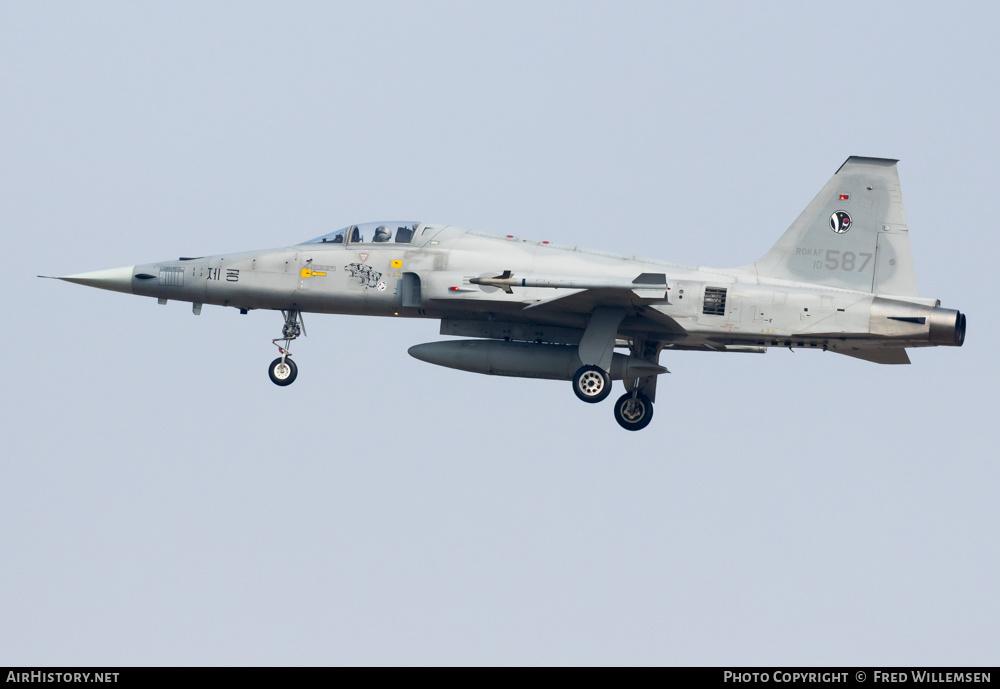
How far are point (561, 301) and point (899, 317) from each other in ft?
18.9

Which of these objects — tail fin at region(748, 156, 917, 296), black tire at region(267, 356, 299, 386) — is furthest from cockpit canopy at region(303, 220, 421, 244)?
tail fin at region(748, 156, 917, 296)

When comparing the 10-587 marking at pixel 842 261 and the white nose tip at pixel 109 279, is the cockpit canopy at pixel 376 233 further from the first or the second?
the 10-587 marking at pixel 842 261

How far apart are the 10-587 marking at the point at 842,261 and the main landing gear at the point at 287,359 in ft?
32.3

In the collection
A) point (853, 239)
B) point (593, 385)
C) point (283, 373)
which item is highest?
point (853, 239)

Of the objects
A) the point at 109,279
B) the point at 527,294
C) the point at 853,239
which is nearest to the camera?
the point at 853,239

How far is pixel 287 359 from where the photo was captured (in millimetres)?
26578

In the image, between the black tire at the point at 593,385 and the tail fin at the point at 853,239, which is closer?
the tail fin at the point at 853,239

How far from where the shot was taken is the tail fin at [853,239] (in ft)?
77.9

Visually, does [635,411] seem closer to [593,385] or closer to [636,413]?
[636,413]

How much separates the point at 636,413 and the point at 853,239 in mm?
5488

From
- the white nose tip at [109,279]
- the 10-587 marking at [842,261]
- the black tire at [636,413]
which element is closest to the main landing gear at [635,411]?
the black tire at [636,413]

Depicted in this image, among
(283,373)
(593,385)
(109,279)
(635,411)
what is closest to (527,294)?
(593,385)

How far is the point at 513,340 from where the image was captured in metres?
25.6
